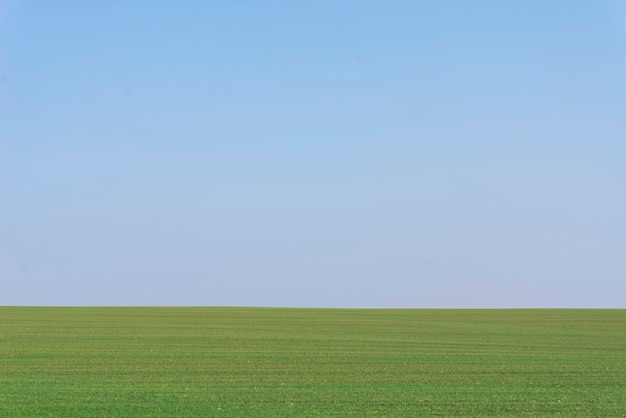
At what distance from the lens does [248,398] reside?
23.2m

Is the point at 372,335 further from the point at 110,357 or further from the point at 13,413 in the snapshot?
the point at 13,413

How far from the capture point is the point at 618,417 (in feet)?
68.4

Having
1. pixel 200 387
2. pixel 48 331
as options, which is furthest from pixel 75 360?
pixel 48 331

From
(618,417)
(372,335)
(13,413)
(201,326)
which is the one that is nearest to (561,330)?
(372,335)

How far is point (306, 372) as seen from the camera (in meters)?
29.2

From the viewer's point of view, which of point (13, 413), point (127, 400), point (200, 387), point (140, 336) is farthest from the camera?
point (140, 336)

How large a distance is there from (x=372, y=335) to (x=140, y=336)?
1144 centimetres

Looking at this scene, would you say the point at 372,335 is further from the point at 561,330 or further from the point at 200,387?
the point at 200,387

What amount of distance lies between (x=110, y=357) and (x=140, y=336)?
38.7ft

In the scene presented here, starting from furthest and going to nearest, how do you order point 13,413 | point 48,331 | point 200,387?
point 48,331, point 200,387, point 13,413

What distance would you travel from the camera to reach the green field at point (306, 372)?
72.3 ft

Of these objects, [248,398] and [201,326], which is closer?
[248,398]

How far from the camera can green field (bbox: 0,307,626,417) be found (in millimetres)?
22047

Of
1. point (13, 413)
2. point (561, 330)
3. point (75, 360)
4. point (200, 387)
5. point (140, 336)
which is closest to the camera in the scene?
point (13, 413)
